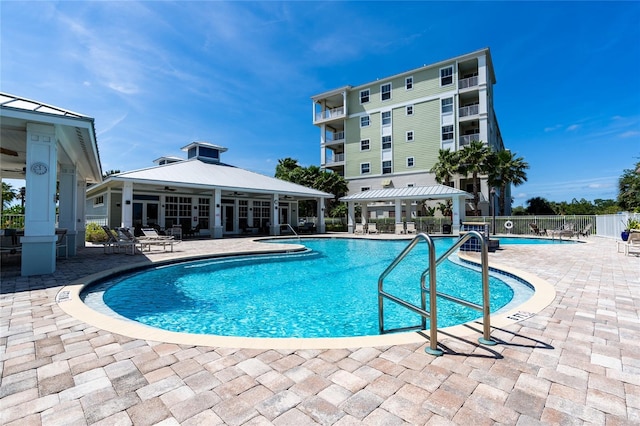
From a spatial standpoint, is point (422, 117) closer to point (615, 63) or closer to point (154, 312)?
point (615, 63)

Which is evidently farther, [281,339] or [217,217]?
[217,217]

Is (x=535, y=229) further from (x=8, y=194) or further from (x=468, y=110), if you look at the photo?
(x=8, y=194)

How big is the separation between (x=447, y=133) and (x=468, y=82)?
15.6 ft

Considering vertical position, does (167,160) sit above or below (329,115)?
below

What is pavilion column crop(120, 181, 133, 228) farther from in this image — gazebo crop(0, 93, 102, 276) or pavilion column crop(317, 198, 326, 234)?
pavilion column crop(317, 198, 326, 234)

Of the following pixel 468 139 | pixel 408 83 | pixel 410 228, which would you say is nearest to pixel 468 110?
pixel 468 139

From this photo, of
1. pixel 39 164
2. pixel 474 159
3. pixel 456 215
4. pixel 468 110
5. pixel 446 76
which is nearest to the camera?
pixel 39 164

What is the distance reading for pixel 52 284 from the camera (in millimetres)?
5793

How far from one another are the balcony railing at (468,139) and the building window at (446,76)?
5498 mm

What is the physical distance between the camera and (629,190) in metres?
26.8

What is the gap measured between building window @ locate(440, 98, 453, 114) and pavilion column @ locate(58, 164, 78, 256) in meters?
28.6

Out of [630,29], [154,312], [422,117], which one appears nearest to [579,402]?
[154,312]

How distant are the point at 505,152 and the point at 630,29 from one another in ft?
40.0

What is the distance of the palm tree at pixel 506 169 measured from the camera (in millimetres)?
23609
